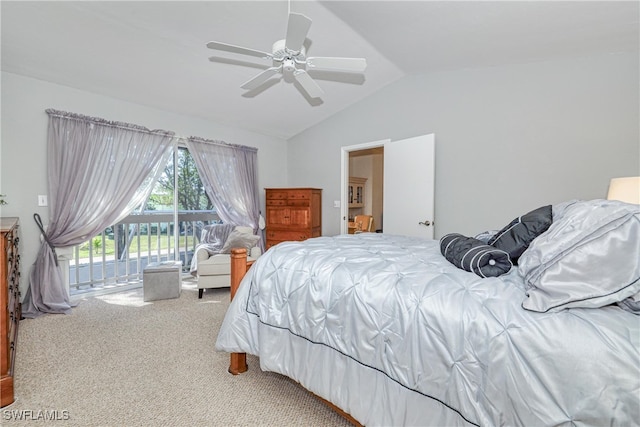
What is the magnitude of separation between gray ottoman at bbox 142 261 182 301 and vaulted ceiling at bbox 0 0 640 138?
2.08 m

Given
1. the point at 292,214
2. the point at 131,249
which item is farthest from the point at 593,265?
the point at 131,249

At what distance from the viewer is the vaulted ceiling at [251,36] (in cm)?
234

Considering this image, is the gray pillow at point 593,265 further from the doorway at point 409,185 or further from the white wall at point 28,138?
the white wall at point 28,138

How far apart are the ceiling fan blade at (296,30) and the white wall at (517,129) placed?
2381mm

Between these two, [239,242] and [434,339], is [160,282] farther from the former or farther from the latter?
[434,339]

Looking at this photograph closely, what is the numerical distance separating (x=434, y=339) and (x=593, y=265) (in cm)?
60

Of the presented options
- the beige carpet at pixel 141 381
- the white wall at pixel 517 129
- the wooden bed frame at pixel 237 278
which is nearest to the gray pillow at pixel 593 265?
the beige carpet at pixel 141 381

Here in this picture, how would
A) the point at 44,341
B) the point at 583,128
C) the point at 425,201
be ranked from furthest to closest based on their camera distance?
the point at 425,201, the point at 583,128, the point at 44,341

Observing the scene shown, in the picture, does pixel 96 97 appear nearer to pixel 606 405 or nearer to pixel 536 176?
pixel 606 405

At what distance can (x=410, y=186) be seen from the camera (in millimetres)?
3863

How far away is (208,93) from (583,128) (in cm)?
409

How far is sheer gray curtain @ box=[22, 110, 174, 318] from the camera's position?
3092mm

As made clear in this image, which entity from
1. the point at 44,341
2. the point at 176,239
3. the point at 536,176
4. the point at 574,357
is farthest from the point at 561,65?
the point at 44,341

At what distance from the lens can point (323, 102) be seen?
4.41 metres
